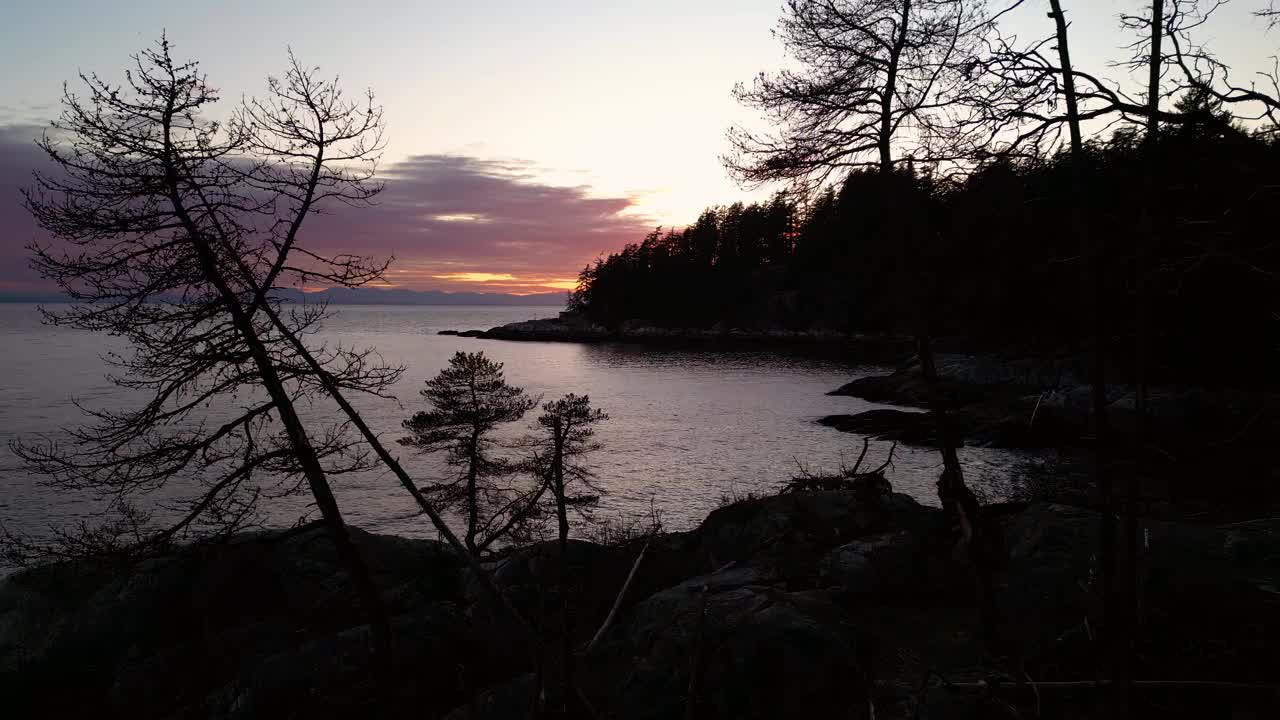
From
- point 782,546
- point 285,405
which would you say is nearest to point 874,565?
point 782,546

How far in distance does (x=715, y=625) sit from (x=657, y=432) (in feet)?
125

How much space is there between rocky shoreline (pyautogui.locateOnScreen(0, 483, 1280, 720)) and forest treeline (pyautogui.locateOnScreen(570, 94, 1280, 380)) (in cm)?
297

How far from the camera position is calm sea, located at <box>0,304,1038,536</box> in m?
29.9

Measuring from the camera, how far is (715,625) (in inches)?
347

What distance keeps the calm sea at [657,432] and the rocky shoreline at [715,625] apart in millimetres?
12070

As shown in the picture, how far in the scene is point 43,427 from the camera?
45.1m

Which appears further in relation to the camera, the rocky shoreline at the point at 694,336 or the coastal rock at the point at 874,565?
the rocky shoreline at the point at 694,336

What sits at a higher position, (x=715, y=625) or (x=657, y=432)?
(x=715, y=625)

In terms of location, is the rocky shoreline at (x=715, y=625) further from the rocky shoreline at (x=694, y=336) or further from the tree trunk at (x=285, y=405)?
the rocky shoreline at (x=694, y=336)

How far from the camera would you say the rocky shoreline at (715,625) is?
7.12 meters

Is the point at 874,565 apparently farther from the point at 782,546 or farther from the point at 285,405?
the point at 285,405

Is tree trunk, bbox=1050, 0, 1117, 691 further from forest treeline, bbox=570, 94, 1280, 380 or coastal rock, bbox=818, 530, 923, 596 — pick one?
coastal rock, bbox=818, 530, 923, 596

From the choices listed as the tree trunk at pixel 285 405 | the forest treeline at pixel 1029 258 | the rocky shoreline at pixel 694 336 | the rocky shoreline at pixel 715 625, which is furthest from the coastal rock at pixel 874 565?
the rocky shoreline at pixel 694 336

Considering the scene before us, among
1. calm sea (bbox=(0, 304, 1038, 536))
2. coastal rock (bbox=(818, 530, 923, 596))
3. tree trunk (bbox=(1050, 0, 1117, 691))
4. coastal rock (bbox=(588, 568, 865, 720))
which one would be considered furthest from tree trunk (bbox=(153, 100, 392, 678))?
calm sea (bbox=(0, 304, 1038, 536))
